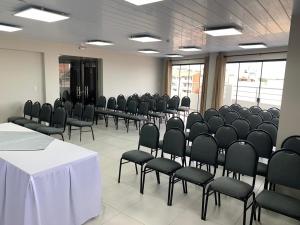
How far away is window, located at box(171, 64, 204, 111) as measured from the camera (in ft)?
36.5

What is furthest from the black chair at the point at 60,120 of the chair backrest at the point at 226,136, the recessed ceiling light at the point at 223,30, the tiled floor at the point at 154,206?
the recessed ceiling light at the point at 223,30

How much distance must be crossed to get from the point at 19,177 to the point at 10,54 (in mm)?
5441

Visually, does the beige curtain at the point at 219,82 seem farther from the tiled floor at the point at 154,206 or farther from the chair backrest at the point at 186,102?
the tiled floor at the point at 154,206

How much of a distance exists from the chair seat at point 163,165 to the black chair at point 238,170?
22.5 inches

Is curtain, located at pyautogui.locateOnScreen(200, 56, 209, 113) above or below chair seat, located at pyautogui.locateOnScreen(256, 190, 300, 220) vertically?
above

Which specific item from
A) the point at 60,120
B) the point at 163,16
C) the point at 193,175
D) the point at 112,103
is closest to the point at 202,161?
the point at 193,175

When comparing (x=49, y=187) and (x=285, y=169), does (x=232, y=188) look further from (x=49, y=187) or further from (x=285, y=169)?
(x=49, y=187)

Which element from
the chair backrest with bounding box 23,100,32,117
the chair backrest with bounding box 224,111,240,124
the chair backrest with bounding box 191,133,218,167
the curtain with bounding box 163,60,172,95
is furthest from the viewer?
the curtain with bounding box 163,60,172,95

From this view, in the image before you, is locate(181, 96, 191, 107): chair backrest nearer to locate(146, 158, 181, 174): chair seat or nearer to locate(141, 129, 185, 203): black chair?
locate(141, 129, 185, 203): black chair

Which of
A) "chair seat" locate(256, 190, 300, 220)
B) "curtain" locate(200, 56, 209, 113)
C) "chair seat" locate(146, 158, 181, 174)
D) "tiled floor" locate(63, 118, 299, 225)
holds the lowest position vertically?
"tiled floor" locate(63, 118, 299, 225)

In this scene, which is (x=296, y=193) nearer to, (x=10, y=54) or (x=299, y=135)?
(x=299, y=135)

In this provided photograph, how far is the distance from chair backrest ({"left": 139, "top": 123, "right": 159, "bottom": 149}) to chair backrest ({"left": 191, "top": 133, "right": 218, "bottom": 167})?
27.2 inches

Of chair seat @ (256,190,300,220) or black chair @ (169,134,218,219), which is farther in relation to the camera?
black chair @ (169,134,218,219)

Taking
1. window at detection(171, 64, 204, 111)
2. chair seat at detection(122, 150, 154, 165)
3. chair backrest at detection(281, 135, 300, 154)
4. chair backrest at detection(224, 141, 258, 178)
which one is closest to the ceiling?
chair backrest at detection(281, 135, 300, 154)
